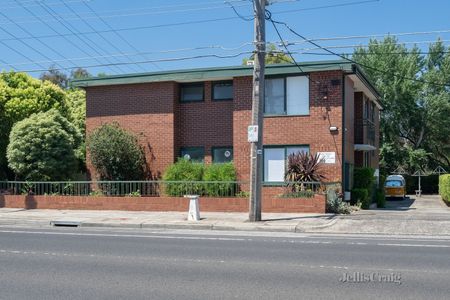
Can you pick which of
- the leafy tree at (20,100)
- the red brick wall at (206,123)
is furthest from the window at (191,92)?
the leafy tree at (20,100)

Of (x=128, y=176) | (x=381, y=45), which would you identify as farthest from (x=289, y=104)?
(x=381, y=45)

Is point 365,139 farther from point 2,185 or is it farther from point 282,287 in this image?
point 282,287

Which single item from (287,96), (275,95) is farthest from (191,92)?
(287,96)

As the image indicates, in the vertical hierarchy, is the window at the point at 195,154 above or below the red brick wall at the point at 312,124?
below

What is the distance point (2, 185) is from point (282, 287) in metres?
18.8

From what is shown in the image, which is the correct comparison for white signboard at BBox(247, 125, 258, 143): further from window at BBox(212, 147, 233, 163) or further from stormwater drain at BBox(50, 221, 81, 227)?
window at BBox(212, 147, 233, 163)

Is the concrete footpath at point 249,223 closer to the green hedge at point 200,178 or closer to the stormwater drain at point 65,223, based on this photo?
the stormwater drain at point 65,223

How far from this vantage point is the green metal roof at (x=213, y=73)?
2214cm

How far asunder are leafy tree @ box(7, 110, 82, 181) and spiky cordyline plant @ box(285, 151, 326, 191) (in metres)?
8.97

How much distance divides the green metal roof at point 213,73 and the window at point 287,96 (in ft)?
1.44

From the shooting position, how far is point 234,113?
77.6 ft

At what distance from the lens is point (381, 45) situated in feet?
148

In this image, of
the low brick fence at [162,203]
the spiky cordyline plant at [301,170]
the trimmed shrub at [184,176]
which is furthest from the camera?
the trimmed shrub at [184,176]

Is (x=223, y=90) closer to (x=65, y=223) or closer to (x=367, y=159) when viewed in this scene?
(x=65, y=223)
